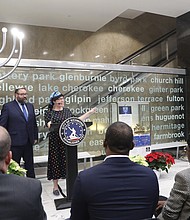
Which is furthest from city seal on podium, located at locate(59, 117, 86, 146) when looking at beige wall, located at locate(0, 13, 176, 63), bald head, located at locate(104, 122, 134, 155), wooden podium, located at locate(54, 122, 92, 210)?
beige wall, located at locate(0, 13, 176, 63)

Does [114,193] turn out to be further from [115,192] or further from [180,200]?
[180,200]

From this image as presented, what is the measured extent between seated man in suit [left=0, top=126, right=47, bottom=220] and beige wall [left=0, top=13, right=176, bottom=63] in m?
6.80

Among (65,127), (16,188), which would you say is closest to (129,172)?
(16,188)

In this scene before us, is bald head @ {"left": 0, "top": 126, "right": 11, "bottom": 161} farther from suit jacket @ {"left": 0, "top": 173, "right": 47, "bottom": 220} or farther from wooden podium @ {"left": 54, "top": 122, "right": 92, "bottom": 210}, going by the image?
wooden podium @ {"left": 54, "top": 122, "right": 92, "bottom": 210}

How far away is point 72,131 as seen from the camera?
10.7 feet

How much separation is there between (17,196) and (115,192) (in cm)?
52

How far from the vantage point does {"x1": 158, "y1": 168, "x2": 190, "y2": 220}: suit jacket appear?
5.28 ft

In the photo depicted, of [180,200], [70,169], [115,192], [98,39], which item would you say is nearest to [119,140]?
[115,192]

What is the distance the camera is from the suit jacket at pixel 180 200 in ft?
5.28

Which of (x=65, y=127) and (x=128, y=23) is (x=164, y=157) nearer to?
(x=65, y=127)

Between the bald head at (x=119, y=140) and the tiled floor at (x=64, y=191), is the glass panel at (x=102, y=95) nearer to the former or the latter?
the tiled floor at (x=64, y=191)

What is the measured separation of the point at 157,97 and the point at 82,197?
5.15 metres

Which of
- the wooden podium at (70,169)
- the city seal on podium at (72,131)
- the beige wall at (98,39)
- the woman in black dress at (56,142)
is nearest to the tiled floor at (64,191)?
the wooden podium at (70,169)

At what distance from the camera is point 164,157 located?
4.60 m
